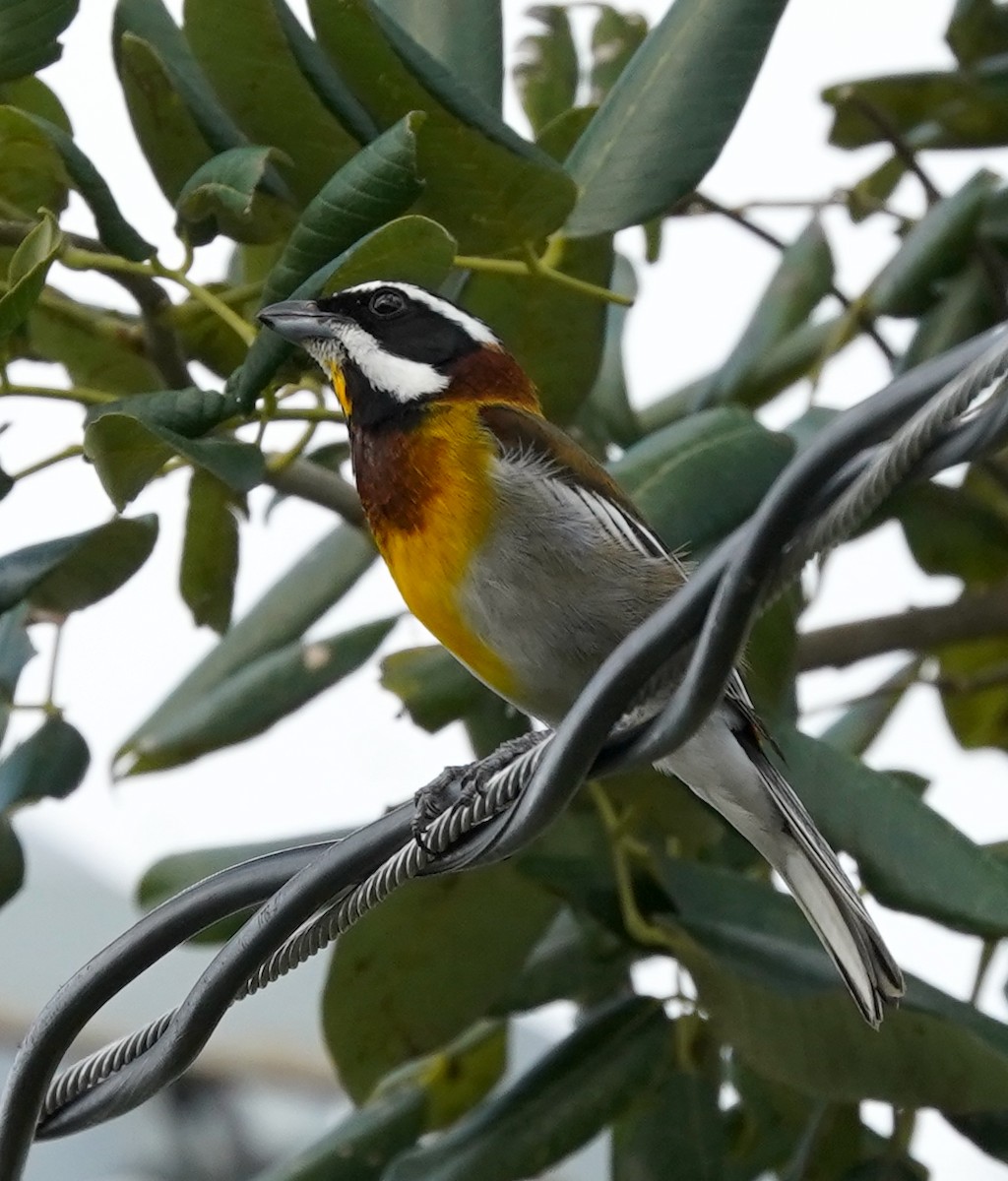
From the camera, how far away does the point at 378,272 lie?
6.04 ft

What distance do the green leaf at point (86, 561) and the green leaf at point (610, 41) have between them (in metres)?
1.29

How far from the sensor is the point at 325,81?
6.53ft

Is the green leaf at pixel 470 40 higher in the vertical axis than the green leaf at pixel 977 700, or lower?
higher

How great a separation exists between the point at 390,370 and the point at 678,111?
52 cm

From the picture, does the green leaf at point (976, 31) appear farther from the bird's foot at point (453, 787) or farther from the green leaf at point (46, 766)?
the green leaf at point (46, 766)

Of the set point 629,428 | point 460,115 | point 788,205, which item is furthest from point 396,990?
point 788,205

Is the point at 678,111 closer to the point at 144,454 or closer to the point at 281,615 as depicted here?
the point at 144,454

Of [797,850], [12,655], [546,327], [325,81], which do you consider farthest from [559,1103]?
[325,81]

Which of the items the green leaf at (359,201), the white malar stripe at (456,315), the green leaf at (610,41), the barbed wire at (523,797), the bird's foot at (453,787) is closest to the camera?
the barbed wire at (523,797)

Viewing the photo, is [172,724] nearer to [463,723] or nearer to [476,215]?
[463,723]

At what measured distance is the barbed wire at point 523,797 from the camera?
39.3 inches

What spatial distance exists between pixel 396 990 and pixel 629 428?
87 cm

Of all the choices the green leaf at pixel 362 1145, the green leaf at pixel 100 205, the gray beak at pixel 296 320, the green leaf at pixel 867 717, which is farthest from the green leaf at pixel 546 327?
the green leaf at pixel 362 1145

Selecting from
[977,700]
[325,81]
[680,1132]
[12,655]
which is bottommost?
[680,1132]
